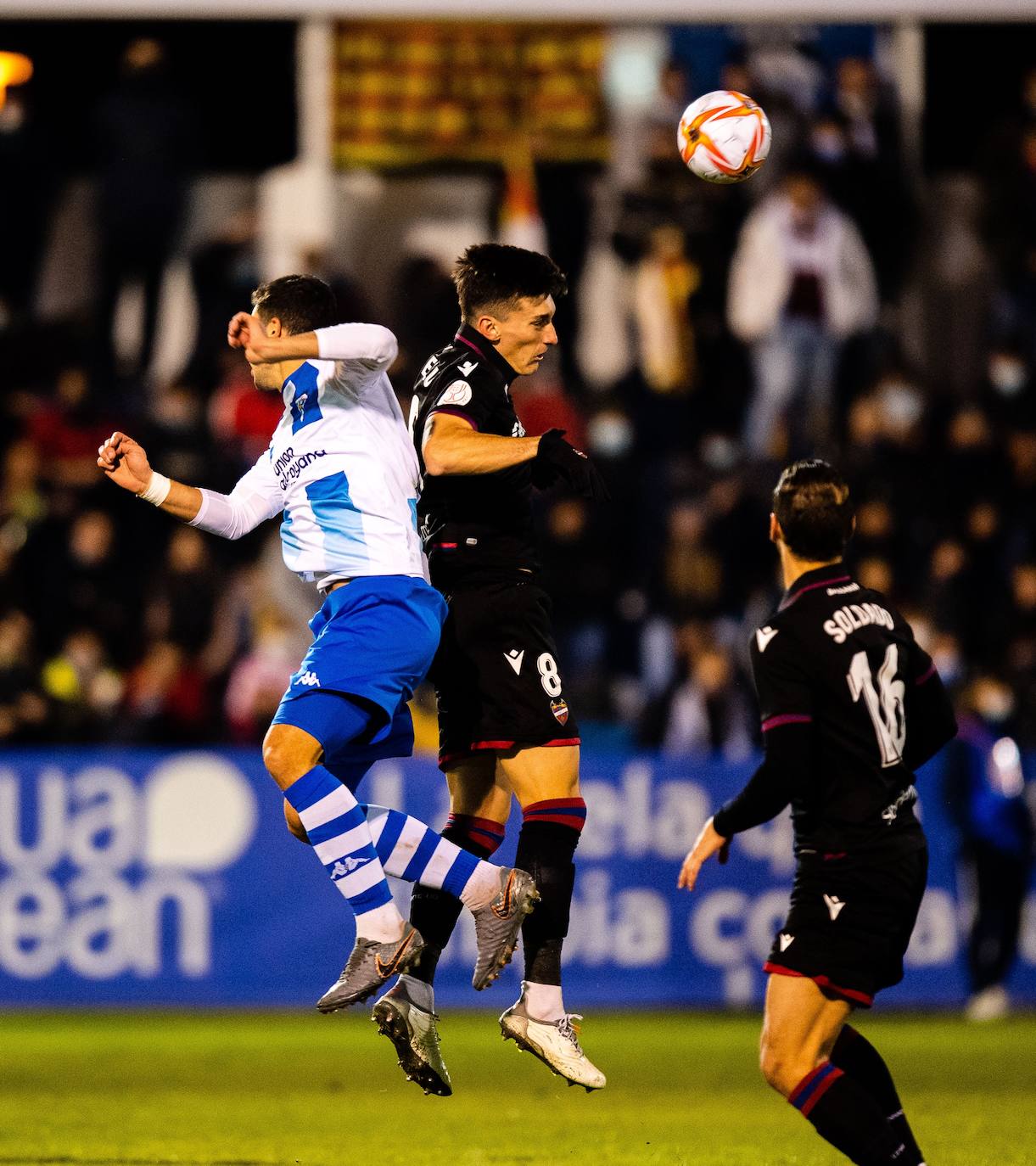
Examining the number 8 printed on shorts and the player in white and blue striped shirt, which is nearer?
the player in white and blue striped shirt

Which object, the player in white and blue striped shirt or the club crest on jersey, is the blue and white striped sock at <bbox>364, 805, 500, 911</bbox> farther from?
the club crest on jersey

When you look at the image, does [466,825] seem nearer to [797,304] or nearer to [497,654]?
[497,654]

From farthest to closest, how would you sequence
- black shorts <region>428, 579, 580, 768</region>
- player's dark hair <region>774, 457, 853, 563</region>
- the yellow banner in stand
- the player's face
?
the yellow banner in stand, the player's face, black shorts <region>428, 579, 580, 768</region>, player's dark hair <region>774, 457, 853, 563</region>

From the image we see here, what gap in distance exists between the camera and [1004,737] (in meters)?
13.6

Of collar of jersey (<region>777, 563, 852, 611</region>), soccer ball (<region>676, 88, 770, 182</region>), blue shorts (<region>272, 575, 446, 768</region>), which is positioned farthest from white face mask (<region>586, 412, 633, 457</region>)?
collar of jersey (<region>777, 563, 852, 611</region>)

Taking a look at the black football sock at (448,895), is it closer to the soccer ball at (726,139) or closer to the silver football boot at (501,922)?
the silver football boot at (501,922)

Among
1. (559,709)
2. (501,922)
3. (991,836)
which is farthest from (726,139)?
(991,836)

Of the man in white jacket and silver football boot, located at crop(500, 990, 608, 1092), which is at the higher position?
the man in white jacket

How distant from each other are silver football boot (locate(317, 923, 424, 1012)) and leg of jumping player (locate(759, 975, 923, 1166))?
1.25 m

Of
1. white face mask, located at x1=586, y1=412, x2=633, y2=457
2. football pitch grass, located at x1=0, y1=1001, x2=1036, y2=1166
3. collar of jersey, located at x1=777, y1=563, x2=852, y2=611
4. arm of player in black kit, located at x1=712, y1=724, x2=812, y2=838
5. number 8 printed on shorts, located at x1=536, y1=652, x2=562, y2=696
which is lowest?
football pitch grass, located at x1=0, y1=1001, x2=1036, y2=1166

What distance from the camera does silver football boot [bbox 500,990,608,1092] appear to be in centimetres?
696

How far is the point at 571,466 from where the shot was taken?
6.64 metres

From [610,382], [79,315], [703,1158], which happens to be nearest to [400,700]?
[703,1158]

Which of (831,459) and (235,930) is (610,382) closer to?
(831,459)
